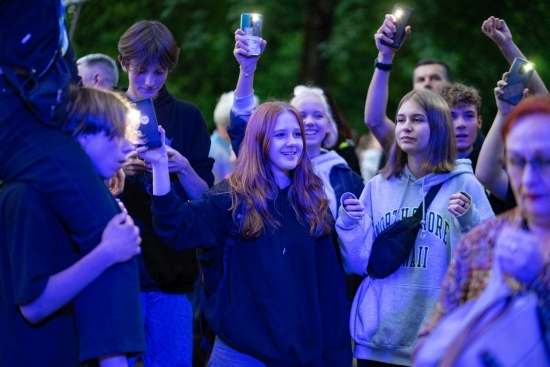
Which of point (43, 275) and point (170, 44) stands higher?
point (170, 44)

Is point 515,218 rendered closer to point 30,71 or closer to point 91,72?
point 30,71

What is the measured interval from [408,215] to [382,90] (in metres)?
1.07

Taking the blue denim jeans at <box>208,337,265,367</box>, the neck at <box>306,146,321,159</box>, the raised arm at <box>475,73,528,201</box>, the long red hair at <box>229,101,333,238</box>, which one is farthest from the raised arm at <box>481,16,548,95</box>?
the blue denim jeans at <box>208,337,265,367</box>

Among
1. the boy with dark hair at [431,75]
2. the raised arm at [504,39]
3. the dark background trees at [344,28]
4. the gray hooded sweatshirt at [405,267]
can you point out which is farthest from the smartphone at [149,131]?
the dark background trees at [344,28]

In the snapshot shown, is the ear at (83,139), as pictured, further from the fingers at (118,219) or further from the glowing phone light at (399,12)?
the glowing phone light at (399,12)

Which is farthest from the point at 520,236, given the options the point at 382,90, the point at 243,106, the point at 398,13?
the point at 382,90

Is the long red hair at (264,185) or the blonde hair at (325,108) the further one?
Answer: the blonde hair at (325,108)

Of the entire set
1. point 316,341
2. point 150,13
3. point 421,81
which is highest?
point 150,13

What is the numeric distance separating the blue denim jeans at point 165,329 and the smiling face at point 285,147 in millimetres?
967

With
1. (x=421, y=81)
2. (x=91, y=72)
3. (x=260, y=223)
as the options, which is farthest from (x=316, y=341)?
(x=421, y=81)

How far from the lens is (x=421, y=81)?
6953mm

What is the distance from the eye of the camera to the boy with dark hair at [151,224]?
488 cm

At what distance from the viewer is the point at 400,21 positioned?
17.4 ft

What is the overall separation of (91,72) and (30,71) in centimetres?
259
